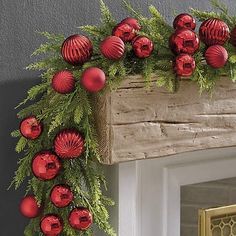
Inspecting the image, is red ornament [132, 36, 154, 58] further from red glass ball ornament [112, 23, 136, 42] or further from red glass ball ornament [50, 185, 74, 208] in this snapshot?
red glass ball ornament [50, 185, 74, 208]

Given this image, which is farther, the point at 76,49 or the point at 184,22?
the point at 184,22

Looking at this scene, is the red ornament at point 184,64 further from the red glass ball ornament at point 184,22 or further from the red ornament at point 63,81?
the red ornament at point 63,81

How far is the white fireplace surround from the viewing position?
53.3 inches

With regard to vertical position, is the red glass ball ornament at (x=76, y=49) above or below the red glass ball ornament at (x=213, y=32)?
below

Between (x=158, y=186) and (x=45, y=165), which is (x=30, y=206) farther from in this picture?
(x=158, y=186)

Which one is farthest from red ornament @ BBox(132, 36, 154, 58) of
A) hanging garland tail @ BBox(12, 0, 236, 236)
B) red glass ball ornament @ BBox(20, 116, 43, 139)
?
red glass ball ornament @ BBox(20, 116, 43, 139)

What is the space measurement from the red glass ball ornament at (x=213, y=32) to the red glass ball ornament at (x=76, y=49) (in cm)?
24

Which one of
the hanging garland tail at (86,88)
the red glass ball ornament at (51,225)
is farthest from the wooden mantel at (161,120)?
the red glass ball ornament at (51,225)

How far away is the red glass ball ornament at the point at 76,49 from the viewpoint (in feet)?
4.02

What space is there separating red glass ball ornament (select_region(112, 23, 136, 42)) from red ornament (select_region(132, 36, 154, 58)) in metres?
0.02

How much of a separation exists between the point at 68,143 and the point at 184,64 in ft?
0.88

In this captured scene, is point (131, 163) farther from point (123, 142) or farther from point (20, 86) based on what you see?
point (20, 86)

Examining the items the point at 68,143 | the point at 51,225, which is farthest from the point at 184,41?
the point at 51,225

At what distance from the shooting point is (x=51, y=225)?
1231mm
